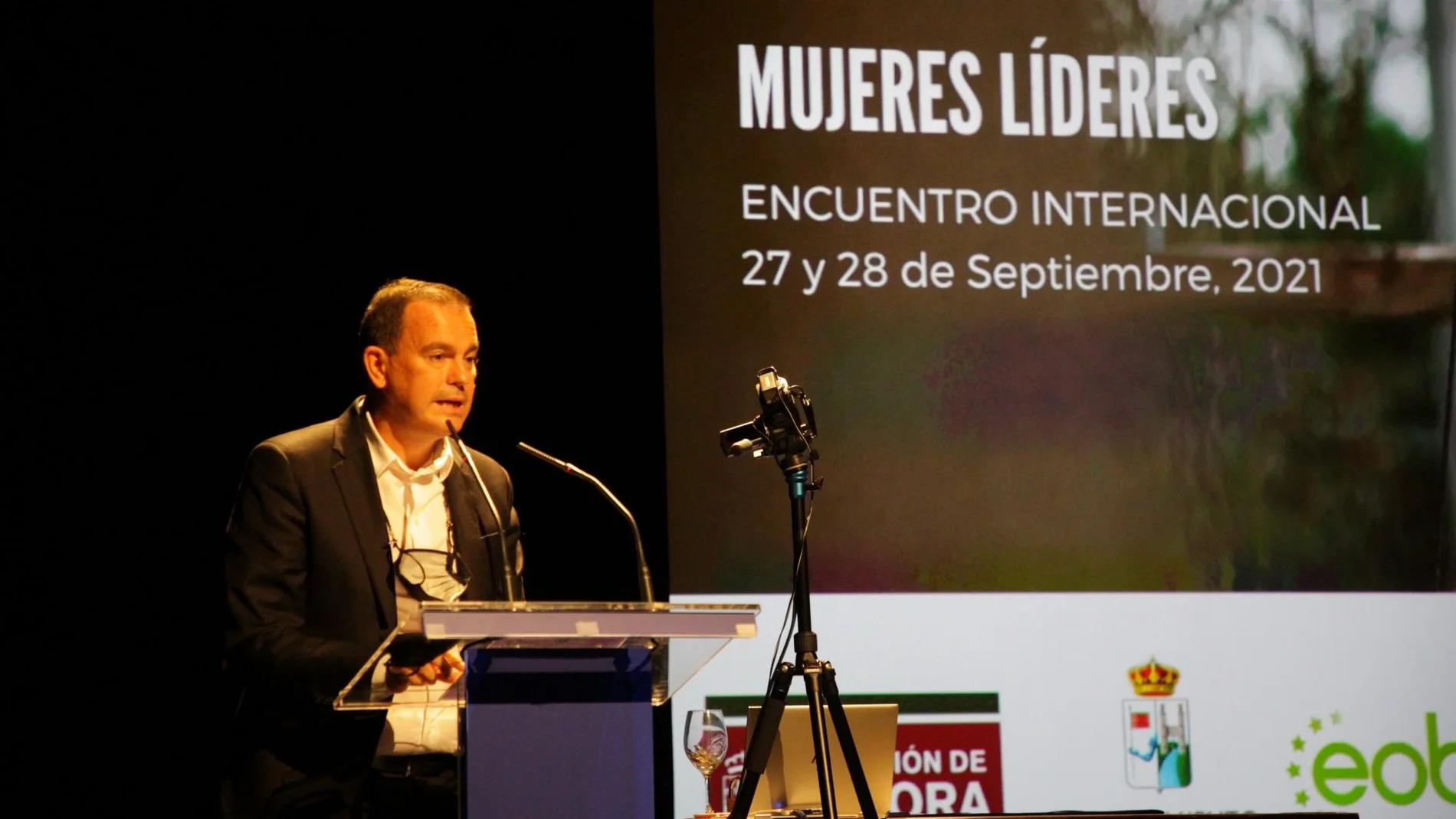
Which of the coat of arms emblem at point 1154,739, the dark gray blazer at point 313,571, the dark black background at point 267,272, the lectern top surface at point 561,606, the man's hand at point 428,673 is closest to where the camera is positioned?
the lectern top surface at point 561,606

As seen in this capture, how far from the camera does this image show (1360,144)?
16.0 feet

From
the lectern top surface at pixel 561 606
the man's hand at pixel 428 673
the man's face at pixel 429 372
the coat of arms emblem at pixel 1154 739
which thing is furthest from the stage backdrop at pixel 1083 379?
the lectern top surface at pixel 561 606

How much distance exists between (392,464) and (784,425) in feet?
3.52

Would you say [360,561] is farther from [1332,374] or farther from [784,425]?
[1332,374]

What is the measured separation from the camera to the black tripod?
2613mm

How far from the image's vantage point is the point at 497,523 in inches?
117

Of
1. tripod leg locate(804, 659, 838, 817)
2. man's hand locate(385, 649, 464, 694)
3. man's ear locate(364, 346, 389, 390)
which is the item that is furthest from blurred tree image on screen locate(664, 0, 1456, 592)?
man's hand locate(385, 649, 464, 694)

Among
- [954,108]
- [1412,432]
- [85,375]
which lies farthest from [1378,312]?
[85,375]

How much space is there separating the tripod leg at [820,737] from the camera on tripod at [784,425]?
0.39 meters

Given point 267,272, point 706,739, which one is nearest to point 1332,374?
point 706,739

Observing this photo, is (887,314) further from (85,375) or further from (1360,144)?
(85,375)

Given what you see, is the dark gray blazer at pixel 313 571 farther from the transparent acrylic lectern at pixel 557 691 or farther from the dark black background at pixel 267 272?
the dark black background at pixel 267 272

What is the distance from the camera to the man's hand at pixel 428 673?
90.3 inches

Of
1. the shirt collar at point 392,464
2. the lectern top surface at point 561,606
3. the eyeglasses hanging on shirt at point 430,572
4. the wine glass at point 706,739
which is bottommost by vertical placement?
the wine glass at point 706,739
